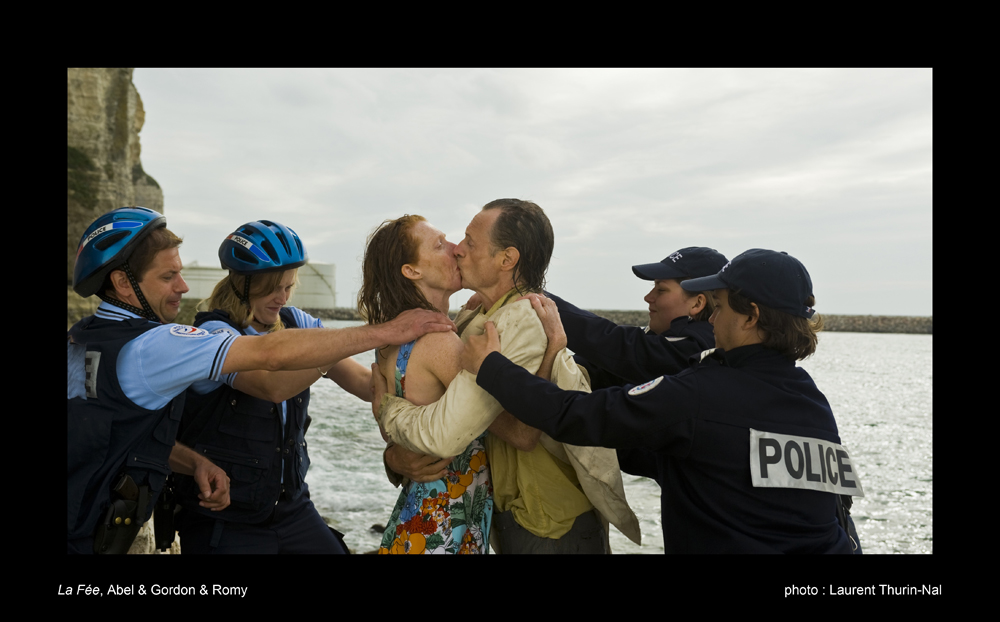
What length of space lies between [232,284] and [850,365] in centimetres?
3884

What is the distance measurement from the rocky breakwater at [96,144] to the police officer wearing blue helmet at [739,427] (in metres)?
20.2

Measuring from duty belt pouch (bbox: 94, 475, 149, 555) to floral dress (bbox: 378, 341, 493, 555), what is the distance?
101 cm

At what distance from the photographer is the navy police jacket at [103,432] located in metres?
2.45

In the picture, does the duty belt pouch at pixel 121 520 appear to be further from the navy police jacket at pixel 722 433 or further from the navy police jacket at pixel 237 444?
the navy police jacket at pixel 722 433

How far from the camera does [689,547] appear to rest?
2.69 m

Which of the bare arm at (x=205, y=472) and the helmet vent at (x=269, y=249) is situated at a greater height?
the helmet vent at (x=269, y=249)

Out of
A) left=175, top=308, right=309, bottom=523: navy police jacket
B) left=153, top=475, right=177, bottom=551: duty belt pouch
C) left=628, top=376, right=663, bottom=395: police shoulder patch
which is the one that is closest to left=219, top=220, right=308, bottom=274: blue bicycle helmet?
left=175, top=308, right=309, bottom=523: navy police jacket

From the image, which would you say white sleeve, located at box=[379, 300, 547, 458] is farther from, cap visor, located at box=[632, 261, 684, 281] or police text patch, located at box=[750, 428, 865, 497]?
cap visor, located at box=[632, 261, 684, 281]

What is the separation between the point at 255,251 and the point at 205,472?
1126mm

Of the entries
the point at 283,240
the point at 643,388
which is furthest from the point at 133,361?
the point at 643,388

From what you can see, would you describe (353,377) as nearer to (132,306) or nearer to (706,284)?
(132,306)

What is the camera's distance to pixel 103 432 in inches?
96.7

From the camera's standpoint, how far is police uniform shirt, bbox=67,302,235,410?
2473 mm

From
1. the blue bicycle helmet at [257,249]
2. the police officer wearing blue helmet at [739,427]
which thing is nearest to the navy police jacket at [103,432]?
the blue bicycle helmet at [257,249]
